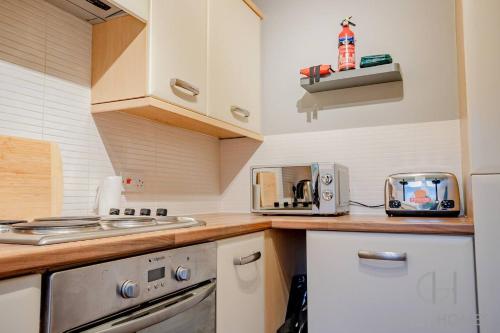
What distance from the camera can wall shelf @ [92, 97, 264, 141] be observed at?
1.32 m

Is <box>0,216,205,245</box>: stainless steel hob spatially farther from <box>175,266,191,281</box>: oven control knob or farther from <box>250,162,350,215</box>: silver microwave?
<box>250,162,350,215</box>: silver microwave

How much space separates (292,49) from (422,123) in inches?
32.1

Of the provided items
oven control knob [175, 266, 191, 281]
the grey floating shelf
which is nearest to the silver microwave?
the grey floating shelf

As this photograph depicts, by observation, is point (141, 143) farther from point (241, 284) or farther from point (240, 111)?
point (241, 284)

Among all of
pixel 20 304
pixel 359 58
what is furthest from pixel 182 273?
pixel 359 58

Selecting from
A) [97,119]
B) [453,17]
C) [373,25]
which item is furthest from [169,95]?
[453,17]

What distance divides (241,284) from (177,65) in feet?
2.72

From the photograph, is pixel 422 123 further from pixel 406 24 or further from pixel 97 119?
pixel 97 119

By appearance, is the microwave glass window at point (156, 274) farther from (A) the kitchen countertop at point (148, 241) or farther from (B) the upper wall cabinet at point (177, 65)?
(B) the upper wall cabinet at point (177, 65)

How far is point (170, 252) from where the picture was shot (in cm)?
93

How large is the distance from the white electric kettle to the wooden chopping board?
0.56 feet

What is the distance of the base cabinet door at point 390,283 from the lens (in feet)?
3.93

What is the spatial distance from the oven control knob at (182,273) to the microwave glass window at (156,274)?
5cm

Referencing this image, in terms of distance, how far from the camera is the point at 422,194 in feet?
5.23
